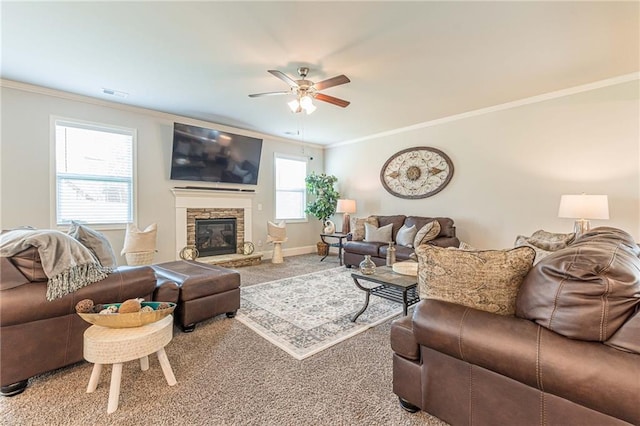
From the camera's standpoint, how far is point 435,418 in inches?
62.9

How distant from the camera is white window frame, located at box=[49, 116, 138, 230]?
12.9 ft

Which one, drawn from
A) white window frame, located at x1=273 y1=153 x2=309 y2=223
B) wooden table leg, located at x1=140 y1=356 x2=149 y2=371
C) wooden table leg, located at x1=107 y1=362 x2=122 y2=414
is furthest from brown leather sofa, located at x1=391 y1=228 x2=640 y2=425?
white window frame, located at x1=273 y1=153 x2=309 y2=223

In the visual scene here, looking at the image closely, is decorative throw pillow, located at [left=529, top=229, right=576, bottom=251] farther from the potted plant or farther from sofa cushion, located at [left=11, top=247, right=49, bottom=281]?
the potted plant

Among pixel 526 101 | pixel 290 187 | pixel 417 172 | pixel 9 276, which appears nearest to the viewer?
pixel 9 276

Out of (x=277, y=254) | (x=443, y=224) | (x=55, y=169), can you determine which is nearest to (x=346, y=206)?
(x=277, y=254)

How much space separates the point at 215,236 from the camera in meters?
5.60

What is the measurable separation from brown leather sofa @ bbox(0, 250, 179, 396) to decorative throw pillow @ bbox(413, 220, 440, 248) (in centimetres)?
385

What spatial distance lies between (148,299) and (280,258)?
3527 millimetres

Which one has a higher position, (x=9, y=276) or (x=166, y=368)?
→ (x=9, y=276)

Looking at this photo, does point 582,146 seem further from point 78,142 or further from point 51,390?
point 78,142

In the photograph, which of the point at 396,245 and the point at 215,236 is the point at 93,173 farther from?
the point at 396,245

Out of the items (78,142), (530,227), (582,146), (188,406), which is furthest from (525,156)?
(78,142)

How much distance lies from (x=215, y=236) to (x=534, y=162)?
5.33m

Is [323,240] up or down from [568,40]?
down
